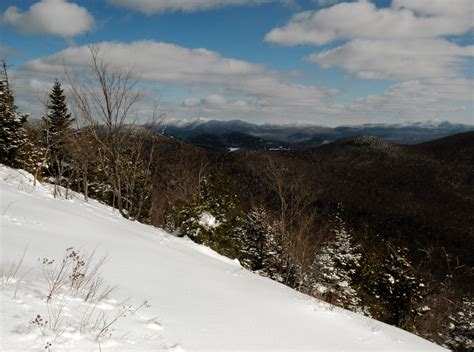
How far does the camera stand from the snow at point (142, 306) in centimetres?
349

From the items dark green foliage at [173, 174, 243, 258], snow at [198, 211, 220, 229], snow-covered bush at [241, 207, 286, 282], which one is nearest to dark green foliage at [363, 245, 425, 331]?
snow-covered bush at [241, 207, 286, 282]

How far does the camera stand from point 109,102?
16.1m

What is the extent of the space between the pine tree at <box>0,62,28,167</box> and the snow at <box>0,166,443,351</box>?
19317mm

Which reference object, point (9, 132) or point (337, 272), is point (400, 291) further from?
point (9, 132)

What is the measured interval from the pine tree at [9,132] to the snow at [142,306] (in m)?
19.3

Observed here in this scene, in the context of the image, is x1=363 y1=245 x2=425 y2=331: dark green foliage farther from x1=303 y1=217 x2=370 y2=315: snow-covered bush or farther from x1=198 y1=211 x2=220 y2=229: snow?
x1=198 y1=211 x2=220 y2=229: snow

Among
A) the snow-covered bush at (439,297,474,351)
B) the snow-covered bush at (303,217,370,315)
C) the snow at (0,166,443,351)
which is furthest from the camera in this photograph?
the snow-covered bush at (303,217,370,315)

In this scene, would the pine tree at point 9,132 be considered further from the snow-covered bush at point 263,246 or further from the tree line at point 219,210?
the snow-covered bush at point 263,246

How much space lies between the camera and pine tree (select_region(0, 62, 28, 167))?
26062mm

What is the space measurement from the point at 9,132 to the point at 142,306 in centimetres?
2680

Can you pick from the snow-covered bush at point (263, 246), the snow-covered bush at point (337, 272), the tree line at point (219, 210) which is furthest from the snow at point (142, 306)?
the snow-covered bush at point (263, 246)

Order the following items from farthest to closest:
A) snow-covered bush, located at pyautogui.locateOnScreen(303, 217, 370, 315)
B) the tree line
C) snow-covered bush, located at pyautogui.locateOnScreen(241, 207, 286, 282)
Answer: snow-covered bush, located at pyautogui.locateOnScreen(241, 207, 286, 282), snow-covered bush, located at pyautogui.locateOnScreen(303, 217, 370, 315), the tree line

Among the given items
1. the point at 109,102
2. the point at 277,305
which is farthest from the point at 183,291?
the point at 109,102

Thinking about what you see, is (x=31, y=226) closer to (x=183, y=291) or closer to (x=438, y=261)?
(x=183, y=291)
